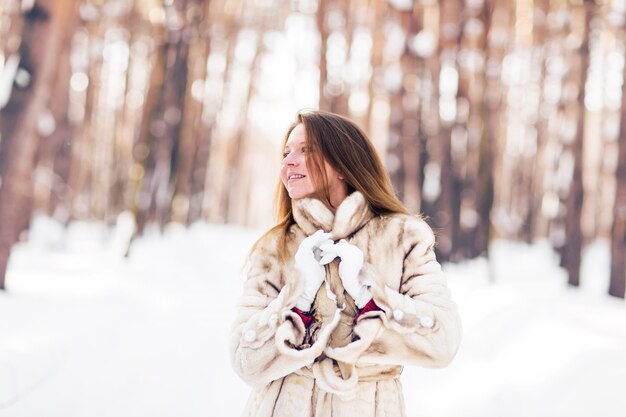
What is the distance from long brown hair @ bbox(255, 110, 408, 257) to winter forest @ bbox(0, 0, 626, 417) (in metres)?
0.57

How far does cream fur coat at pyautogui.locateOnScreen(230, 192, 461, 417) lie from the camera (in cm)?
168

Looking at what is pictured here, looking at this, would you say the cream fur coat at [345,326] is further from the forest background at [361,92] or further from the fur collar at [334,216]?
the forest background at [361,92]

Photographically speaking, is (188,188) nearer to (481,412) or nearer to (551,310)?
(551,310)

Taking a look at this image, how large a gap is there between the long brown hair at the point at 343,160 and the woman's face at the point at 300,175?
0.02 meters

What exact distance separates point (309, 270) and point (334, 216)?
26 cm

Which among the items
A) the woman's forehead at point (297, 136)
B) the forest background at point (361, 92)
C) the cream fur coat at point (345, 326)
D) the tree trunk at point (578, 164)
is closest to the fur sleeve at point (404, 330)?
the cream fur coat at point (345, 326)

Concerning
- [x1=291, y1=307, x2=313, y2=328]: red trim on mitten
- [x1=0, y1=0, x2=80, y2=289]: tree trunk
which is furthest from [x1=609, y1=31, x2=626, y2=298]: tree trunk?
[x1=0, y1=0, x2=80, y2=289]: tree trunk

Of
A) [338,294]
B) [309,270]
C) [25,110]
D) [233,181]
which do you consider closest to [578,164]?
[25,110]

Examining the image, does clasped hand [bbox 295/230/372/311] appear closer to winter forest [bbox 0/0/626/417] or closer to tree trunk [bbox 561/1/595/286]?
winter forest [bbox 0/0/626/417]

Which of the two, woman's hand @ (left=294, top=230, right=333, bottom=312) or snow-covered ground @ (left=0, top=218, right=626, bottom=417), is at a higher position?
woman's hand @ (left=294, top=230, right=333, bottom=312)

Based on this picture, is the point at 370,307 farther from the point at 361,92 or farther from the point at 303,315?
the point at 361,92

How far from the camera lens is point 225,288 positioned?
339 inches

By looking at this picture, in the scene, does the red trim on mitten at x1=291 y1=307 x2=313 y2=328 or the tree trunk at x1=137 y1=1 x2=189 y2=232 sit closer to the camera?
the red trim on mitten at x1=291 y1=307 x2=313 y2=328

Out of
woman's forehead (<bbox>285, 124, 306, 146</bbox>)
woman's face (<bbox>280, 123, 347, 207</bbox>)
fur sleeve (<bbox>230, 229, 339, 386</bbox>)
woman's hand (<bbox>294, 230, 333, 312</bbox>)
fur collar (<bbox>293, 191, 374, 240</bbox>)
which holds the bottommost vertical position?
fur sleeve (<bbox>230, 229, 339, 386</bbox>)
